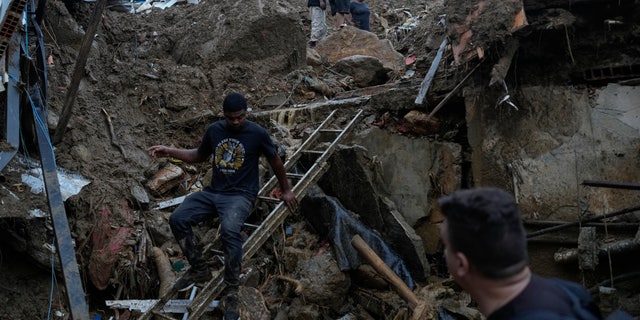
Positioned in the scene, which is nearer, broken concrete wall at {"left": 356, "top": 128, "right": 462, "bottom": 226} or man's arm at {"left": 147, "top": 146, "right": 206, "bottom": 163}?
man's arm at {"left": 147, "top": 146, "right": 206, "bottom": 163}

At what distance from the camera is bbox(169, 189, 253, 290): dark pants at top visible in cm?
461

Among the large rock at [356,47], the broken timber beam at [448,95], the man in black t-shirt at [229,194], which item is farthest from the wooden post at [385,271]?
the large rock at [356,47]

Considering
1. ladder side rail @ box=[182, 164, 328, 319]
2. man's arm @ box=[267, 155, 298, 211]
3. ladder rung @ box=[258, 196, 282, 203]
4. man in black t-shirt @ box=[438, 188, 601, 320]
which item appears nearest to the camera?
man in black t-shirt @ box=[438, 188, 601, 320]

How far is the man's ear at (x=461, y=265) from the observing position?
168cm

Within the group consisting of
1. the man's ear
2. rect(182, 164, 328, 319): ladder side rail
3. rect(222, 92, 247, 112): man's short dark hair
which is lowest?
rect(182, 164, 328, 319): ladder side rail

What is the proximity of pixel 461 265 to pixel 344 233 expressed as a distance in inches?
178

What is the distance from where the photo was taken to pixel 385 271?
5.59 metres

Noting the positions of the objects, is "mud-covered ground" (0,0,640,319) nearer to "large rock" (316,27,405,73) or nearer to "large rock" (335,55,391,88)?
"large rock" (335,55,391,88)

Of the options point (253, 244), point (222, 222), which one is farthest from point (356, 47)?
point (222, 222)

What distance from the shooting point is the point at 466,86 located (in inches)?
247

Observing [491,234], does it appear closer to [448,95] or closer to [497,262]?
[497,262]

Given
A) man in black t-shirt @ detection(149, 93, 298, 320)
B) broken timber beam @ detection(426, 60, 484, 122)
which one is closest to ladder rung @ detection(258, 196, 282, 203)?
man in black t-shirt @ detection(149, 93, 298, 320)

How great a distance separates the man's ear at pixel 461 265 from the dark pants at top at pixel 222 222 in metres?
3.15

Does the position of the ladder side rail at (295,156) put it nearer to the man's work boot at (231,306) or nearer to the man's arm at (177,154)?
the man's arm at (177,154)
